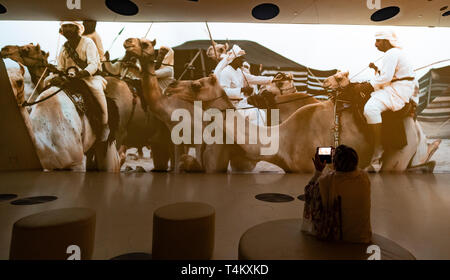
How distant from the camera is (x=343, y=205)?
142 centimetres

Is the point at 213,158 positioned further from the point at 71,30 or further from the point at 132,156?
the point at 71,30

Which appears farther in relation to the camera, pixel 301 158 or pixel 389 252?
pixel 301 158

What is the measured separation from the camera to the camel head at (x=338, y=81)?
18.3 ft

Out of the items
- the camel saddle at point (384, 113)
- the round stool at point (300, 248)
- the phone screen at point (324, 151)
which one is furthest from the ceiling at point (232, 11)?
the round stool at point (300, 248)

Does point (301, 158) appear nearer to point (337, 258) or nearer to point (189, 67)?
point (189, 67)

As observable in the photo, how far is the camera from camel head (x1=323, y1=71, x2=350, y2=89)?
557 cm

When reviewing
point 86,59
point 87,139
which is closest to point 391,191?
point 87,139

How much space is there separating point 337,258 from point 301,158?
456 centimetres

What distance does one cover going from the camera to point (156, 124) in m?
5.53

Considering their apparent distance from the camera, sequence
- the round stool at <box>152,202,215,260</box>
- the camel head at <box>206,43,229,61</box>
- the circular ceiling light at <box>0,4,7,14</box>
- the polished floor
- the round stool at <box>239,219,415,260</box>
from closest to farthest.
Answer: the round stool at <box>239,219,415,260</box> < the round stool at <box>152,202,215,260</box> < the polished floor < the circular ceiling light at <box>0,4,7,14</box> < the camel head at <box>206,43,229,61</box>

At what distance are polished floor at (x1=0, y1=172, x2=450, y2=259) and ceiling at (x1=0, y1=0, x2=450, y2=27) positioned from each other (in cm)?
328

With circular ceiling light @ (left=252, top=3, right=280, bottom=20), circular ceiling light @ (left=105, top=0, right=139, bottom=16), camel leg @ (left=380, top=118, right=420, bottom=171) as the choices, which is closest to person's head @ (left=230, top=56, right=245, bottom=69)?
circular ceiling light @ (left=252, top=3, right=280, bottom=20)

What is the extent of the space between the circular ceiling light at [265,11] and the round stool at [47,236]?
4594 mm

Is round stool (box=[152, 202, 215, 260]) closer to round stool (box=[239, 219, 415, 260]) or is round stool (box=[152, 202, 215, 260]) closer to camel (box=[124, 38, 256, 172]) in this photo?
round stool (box=[239, 219, 415, 260])
